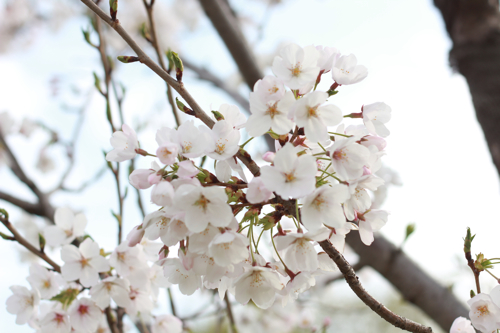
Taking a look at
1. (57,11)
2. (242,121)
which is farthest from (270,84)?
(57,11)

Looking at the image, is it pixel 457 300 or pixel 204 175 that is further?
pixel 457 300

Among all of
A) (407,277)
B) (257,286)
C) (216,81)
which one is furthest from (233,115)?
(216,81)

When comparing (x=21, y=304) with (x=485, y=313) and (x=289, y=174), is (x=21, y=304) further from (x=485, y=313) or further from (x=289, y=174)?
(x=485, y=313)

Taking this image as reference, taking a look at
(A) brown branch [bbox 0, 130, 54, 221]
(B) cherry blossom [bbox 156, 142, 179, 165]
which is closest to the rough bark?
(B) cherry blossom [bbox 156, 142, 179, 165]

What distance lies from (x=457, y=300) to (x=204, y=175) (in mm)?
1788

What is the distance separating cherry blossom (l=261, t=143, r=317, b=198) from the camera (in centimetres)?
55

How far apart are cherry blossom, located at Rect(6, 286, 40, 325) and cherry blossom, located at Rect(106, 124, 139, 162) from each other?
65 centimetres

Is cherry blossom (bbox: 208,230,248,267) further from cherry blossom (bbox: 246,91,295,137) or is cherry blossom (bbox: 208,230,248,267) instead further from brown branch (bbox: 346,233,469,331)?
brown branch (bbox: 346,233,469,331)

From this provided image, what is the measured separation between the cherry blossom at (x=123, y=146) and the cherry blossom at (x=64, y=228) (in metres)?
0.47

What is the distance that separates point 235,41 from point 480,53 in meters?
1.21

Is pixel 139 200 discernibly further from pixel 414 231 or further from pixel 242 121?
pixel 414 231

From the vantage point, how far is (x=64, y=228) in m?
1.10

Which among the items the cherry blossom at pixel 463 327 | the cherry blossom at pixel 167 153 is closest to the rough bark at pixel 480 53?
the cherry blossom at pixel 463 327

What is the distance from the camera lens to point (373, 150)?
24.6 inches
